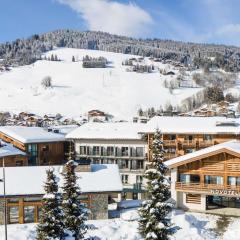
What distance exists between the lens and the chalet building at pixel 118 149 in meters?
61.3

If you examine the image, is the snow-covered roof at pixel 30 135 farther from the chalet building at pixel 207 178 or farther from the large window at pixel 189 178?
the large window at pixel 189 178

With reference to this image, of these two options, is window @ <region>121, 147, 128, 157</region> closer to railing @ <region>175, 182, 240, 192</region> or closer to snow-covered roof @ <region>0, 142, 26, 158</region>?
snow-covered roof @ <region>0, 142, 26, 158</region>

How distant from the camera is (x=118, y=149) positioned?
6228 cm

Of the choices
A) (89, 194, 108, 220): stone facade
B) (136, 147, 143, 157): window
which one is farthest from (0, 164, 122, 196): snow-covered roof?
(136, 147, 143, 157): window

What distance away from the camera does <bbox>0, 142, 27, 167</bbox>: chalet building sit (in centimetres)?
5542

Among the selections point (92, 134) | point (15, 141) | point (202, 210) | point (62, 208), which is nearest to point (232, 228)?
point (202, 210)

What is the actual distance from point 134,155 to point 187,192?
14.7 m

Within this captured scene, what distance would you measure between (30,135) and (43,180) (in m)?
18.1

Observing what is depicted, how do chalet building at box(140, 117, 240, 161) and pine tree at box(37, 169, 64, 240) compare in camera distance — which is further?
chalet building at box(140, 117, 240, 161)

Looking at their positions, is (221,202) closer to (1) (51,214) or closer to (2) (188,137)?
(2) (188,137)

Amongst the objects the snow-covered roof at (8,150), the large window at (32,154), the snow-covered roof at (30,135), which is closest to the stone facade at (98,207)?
the snow-covered roof at (8,150)

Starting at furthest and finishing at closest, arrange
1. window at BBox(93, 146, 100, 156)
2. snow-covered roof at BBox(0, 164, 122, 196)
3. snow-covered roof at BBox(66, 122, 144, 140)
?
window at BBox(93, 146, 100, 156) → snow-covered roof at BBox(66, 122, 144, 140) → snow-covered roof at BBox(0, 164, 122, 196)

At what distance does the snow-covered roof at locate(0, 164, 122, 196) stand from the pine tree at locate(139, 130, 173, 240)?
47.9 ft

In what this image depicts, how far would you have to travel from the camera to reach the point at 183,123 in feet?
199
